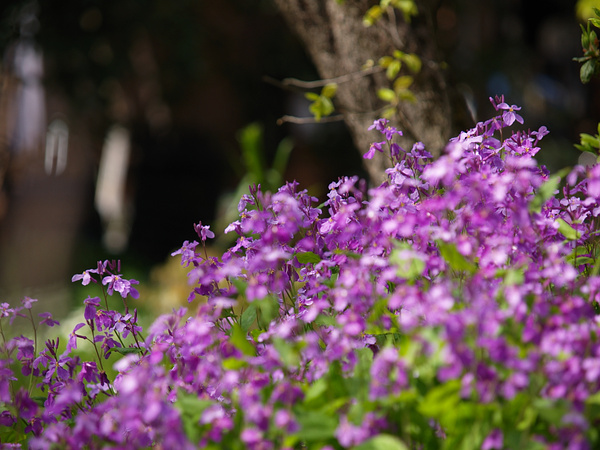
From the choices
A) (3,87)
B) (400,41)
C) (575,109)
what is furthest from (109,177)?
(400,41)

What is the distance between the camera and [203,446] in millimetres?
1373

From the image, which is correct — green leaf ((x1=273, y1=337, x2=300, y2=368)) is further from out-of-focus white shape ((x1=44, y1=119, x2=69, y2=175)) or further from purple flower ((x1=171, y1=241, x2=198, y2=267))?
out-of-focus white shape ((x1=44, y1=119, x2=69, y2=175))

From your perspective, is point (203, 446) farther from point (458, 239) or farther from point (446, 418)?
point (458, 239)

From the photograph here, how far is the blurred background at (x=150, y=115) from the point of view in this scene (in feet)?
26.5

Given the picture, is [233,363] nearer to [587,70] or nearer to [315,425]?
[315,425]

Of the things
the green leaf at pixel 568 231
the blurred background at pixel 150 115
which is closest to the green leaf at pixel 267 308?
the green leaf at pixel 568 231

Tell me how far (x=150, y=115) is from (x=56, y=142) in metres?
1.85

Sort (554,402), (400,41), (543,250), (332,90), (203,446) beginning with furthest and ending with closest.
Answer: (400,41), (332,90), (543,250), (203,446), (554,402)

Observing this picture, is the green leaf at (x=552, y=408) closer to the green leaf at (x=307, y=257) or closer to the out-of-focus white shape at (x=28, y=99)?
the green leaf at (x=307, y=257)

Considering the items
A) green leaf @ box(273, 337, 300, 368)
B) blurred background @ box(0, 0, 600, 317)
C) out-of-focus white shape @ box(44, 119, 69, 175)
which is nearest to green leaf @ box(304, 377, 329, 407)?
green leaf @ box(273, 337, 300, 368)

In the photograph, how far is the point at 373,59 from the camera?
3461mm

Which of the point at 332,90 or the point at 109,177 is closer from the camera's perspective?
the point at 332,90

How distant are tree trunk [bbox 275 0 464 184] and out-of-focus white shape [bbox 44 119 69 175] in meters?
5.51

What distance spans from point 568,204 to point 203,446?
1310mm
